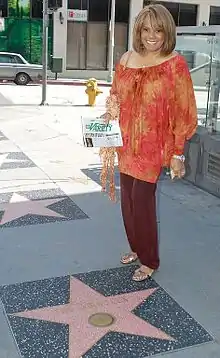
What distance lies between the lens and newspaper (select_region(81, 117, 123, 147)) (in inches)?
130

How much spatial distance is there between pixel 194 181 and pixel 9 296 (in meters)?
3.34

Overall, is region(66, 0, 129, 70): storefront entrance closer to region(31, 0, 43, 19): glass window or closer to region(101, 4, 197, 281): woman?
region(31, 0, 43, 19): glass window

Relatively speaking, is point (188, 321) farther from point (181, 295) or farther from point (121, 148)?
point (121, 148)

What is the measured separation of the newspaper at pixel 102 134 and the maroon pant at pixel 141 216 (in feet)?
1.01

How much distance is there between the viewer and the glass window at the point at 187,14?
3014cm

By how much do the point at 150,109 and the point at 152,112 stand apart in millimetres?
23

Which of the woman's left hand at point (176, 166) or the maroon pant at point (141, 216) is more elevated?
the woman's left hand at point (176, 166)

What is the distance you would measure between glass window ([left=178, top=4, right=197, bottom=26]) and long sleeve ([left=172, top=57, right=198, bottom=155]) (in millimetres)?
28553

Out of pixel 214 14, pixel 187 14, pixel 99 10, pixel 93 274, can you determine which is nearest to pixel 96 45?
pixel 99 10

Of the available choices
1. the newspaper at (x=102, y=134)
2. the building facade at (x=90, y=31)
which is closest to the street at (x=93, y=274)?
the newspaper at (x=102, y=134)

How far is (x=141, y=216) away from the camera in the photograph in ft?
11.4

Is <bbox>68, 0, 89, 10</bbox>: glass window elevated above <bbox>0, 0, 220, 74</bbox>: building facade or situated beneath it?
elevated above

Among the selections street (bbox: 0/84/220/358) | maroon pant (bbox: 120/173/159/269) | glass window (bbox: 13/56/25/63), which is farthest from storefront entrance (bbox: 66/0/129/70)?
maroon pant (bbox: 120/173/159/269)

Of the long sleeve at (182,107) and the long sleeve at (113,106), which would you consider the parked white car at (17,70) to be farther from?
the long sleeve at (182,107)
